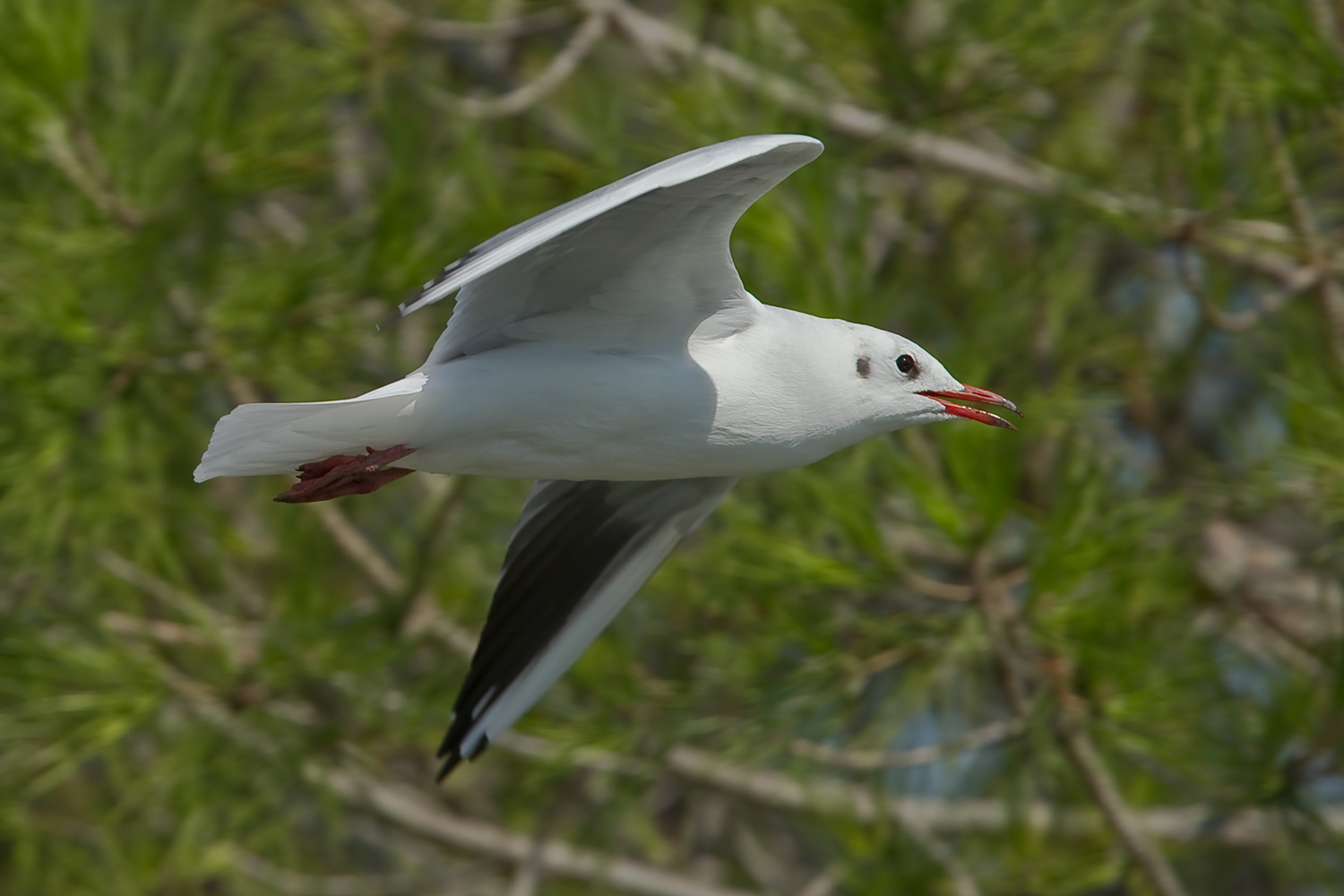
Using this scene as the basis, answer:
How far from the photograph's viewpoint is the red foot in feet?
6.14

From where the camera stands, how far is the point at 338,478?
6.20 ft

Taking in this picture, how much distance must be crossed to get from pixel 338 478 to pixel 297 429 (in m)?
0.09

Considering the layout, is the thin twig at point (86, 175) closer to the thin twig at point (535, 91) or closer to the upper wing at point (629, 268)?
the upper wing at point (629, 268)

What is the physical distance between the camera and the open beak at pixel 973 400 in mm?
1935

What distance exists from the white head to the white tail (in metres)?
0.45

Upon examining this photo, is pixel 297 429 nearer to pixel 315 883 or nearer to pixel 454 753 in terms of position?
pixel 454 753

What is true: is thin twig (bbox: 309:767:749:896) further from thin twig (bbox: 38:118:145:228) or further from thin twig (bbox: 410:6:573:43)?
thin twig (bbox: 410:6:573:43)

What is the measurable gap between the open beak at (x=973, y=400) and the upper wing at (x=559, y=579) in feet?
1.04

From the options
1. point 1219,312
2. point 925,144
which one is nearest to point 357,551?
point 925,144

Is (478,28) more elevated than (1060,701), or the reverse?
(478,28)

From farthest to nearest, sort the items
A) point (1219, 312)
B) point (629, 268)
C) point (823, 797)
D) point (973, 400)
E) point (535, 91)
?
point (535, 91), point (823, 797), point (1219, 312), point (973, 400), point (629, 268)

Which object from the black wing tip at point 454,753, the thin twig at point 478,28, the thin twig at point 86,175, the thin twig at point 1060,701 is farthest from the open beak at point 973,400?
the thin twig at point 478,28

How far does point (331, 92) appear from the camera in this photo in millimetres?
2701

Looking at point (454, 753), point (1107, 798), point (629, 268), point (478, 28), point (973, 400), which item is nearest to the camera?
point (629, 268)
